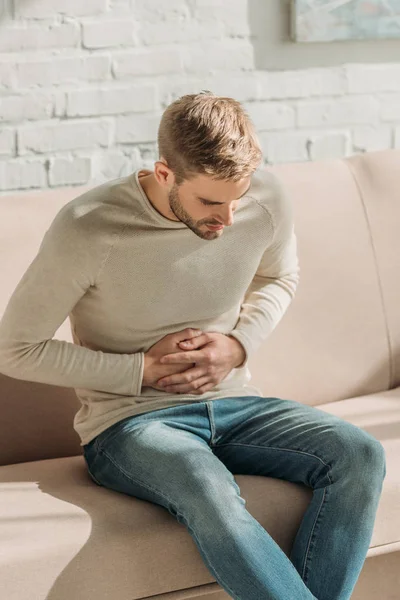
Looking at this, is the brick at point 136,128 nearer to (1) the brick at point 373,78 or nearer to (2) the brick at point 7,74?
(2) the brick at point 7,74

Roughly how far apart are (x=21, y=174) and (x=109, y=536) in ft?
3.53

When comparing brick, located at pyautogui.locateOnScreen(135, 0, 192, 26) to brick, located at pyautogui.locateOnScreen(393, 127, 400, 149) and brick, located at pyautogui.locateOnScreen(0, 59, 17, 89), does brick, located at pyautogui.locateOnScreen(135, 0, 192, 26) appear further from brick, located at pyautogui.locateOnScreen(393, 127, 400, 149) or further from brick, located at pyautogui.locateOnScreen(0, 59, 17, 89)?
brick, located at pyautogui.locateOnScreen(393, 127, 400, 149)

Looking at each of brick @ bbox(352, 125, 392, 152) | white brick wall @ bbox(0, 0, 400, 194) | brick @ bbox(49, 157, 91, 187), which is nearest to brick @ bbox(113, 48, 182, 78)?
white brick wall @ bbox(0, 0, 400, 194)

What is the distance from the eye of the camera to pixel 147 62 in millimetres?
2455

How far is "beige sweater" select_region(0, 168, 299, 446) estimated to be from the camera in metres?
1.73

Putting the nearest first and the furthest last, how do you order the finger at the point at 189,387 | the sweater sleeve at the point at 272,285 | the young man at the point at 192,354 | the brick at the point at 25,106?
the young man at the point at 192,354 < the finger at the point at 189,387 < the sweater sleeve at the point at 272,285 < the brick at the point at 25,106

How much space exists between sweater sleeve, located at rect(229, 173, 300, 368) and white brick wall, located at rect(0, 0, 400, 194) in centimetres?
62

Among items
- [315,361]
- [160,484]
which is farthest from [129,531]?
[315,361]

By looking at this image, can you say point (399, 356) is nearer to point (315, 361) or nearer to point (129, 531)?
point (315, 361)

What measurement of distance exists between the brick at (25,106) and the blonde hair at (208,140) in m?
0.76

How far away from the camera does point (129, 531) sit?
161cm

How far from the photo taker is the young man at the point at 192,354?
5.27ft

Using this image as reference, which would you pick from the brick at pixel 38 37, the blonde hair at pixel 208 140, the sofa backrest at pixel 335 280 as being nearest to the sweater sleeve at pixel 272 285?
the sofa backrest at pixel 335 280

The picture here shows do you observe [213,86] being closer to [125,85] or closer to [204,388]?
[125,85]
